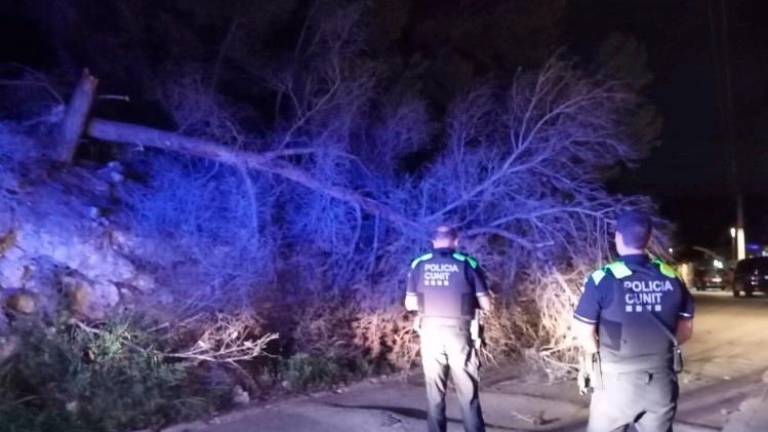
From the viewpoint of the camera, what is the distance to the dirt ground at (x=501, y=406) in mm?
8273

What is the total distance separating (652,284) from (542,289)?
20.9ft

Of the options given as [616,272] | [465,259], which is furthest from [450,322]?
[616,272]

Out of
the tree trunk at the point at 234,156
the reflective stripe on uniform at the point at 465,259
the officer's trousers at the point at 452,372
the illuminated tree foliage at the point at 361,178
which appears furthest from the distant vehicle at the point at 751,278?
the officer's trousers at the point at 452,372

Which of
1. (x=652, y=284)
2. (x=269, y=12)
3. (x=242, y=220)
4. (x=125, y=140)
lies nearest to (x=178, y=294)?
(x=242, y=220)

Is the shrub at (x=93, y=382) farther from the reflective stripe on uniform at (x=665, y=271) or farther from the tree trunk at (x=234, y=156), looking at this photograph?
the reflective stripe on uniform at (x=665, y=271)

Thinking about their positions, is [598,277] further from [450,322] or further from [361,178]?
[361,178]

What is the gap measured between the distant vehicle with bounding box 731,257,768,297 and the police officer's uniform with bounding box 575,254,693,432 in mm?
30862

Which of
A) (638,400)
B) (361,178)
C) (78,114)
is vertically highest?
(78,114)

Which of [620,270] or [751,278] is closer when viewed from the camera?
[620,270]

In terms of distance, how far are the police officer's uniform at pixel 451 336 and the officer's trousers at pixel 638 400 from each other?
6.89ft

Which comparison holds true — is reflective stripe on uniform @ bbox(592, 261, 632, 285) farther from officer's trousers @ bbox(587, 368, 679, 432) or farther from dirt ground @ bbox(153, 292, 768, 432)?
dirt ground @ bbox(153, 292, 768, 432)

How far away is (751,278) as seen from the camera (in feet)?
112

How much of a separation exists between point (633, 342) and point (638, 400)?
0.97 ft

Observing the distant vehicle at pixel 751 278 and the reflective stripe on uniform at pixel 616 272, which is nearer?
the reflective stripe on uniform at pixel 616 272
